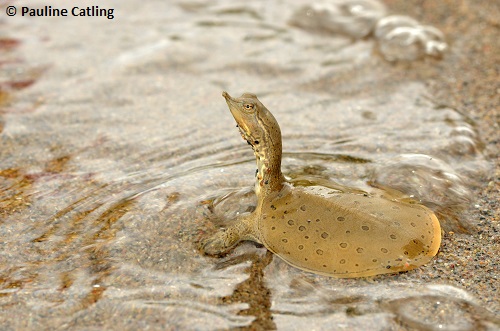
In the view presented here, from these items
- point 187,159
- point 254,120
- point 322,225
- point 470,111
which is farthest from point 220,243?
point 470,111

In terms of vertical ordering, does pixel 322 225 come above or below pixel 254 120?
below

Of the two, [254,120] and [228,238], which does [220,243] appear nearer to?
[228,238]

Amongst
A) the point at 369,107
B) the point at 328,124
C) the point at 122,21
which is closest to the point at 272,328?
the point at 328,124

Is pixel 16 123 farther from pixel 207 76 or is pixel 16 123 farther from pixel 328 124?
pixel 328 124

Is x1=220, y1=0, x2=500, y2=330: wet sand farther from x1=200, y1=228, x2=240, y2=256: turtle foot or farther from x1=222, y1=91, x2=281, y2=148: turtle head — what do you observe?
x1=222, y1=91, x2=281, y2=148: turtle head

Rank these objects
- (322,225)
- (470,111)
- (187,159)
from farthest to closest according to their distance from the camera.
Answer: (470,111) < (187,159) < (322,225)

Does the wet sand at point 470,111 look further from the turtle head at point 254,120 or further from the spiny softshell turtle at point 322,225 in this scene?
the turtle head at point 254,120
